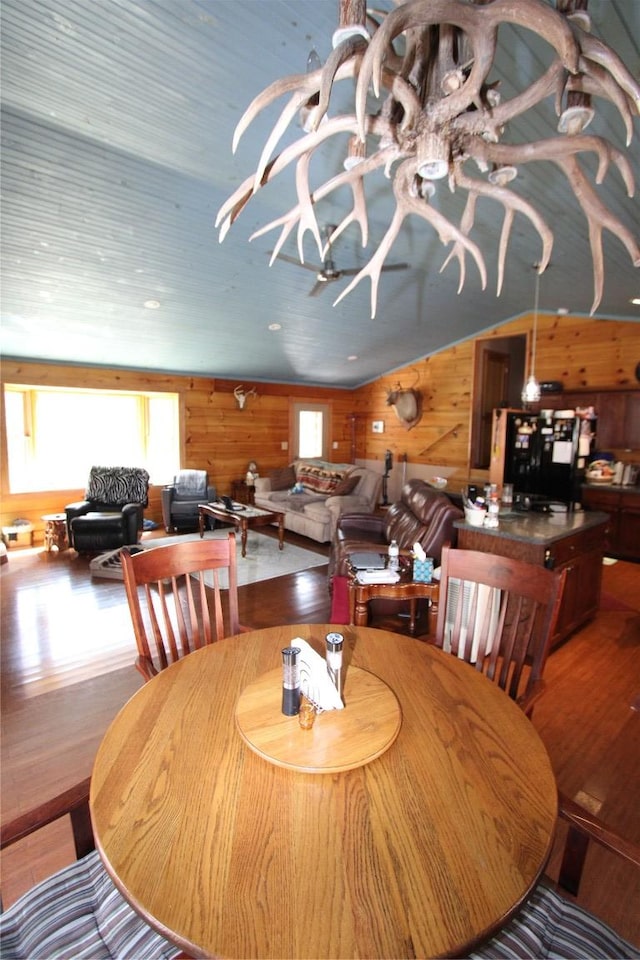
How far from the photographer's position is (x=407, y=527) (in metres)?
3.62

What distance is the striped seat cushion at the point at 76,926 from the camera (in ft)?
2.82

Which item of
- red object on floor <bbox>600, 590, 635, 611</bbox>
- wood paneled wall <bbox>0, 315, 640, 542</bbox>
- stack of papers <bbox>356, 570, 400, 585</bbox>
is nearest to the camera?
stack of papers <bbox>356, 570, 400, 585</bbox>

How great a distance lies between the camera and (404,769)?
94 centimetres

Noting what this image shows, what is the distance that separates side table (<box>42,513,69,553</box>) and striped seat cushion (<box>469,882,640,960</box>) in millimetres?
5614

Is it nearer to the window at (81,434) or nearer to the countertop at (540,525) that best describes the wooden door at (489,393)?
the countertop at (540,525)

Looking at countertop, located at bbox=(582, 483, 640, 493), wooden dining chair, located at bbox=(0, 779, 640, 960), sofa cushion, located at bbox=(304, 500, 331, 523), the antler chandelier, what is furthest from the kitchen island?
sofa cushion, located at bbox=(304, 500, 331, 523)

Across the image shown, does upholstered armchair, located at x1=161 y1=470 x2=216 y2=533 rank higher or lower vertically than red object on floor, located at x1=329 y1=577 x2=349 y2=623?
higher

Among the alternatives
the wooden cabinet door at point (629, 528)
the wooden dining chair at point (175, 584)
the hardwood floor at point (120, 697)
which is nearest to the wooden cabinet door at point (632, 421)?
the wooden cabinet door at point (629, 528)

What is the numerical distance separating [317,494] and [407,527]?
2.93 m

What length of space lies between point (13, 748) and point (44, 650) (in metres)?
1.02

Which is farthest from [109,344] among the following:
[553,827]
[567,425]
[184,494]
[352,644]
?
[553,827]

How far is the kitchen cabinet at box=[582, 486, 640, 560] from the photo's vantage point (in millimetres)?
4949

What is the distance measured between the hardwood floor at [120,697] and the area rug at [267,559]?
0.81 ft

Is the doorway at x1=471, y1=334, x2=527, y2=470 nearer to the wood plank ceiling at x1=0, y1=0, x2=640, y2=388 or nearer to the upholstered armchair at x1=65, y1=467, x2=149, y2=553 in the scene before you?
the wood plank ceiling at x1=0, y1=0, x2=640, y2=388
